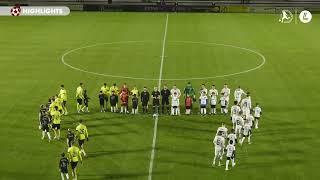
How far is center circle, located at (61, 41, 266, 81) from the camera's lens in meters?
35.1

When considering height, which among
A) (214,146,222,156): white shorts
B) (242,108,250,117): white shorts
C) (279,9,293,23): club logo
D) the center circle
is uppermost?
(279,9,293,23): club logo

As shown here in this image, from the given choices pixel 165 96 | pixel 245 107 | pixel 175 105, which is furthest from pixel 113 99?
pixel 245 107

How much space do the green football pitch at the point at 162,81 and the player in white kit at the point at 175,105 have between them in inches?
27.1

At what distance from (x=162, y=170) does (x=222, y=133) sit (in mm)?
2940

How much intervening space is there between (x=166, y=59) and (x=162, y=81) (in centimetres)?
592

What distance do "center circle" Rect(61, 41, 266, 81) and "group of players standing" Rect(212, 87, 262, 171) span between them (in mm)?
8505

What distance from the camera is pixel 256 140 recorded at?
24.3m

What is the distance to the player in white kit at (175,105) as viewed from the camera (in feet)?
88.6

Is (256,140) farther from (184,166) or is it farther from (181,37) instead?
(181,37)

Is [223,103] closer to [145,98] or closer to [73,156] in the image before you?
[145,98]

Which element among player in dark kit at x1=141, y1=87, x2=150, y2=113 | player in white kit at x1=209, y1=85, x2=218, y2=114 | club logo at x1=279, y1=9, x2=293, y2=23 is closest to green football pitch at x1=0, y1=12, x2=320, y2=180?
player in white kit at x1=209, y1=85, x2=218, y2=114

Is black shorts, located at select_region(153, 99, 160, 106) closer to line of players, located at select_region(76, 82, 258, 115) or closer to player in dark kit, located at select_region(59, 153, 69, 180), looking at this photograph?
line of players, located at select_region(76, 82, 258, 115)

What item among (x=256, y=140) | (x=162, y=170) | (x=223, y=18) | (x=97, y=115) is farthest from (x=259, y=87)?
(x=223, y=18)

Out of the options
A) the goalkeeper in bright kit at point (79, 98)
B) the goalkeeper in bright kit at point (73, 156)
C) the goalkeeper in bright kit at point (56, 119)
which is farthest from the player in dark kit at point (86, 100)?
the goalkeeper in bright kit at point (73, 156)
